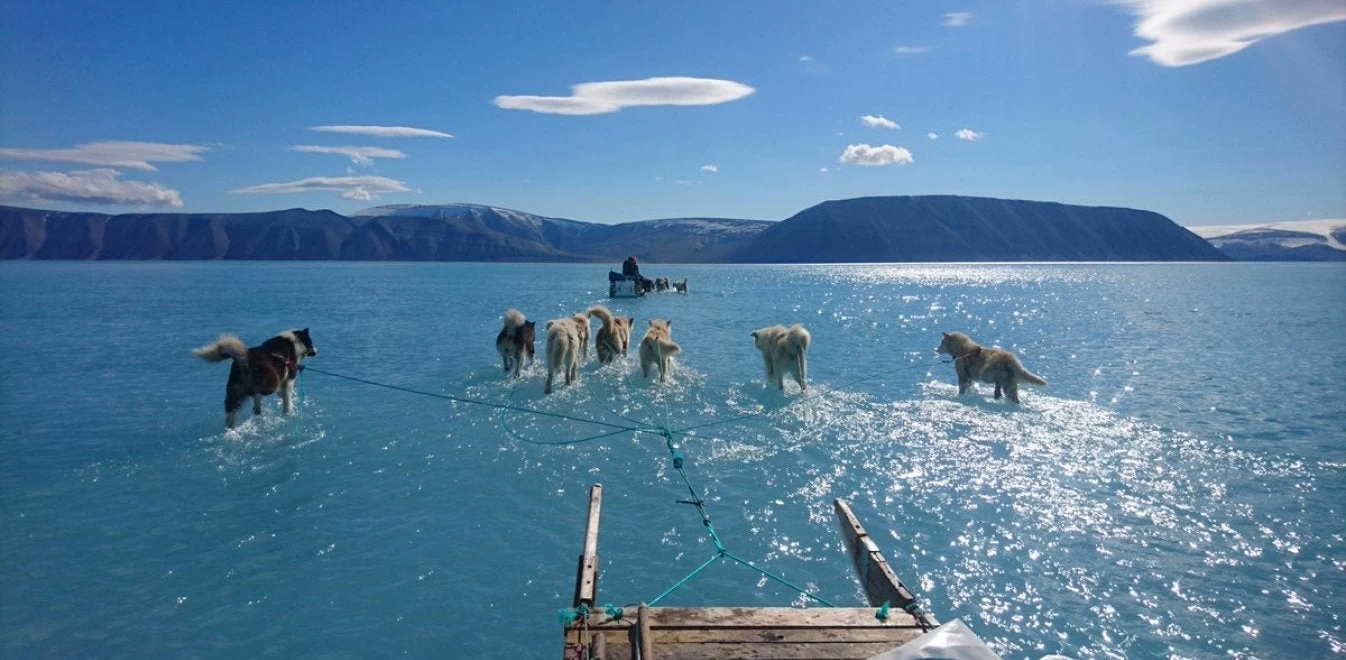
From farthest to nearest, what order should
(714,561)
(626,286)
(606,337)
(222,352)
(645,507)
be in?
(626,286)
(606,337)
(222,352)
(645,507)
(714,561)

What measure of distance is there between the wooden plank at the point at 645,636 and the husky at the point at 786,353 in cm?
1079

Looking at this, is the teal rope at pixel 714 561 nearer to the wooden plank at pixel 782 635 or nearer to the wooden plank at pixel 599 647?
the wooden plank at pixel 782 635

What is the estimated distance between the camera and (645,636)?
4.77 meters

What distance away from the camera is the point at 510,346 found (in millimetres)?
18141

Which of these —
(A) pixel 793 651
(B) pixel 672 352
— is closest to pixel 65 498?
(A) pixel 793 651

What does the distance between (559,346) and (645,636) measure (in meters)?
11.7

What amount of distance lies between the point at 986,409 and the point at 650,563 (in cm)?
1061

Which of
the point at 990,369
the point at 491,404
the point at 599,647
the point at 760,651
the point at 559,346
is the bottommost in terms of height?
the point at 491,404

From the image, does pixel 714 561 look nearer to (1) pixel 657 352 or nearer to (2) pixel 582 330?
(1) pixel 657 352

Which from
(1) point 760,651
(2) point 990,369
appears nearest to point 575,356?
(2) point 990,369

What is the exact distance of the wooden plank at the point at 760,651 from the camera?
15.7ft

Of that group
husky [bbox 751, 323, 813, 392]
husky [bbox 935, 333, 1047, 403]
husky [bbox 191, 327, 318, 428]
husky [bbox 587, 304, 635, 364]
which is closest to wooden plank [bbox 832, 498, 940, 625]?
husky [bbox 751, 323, 813, 392]

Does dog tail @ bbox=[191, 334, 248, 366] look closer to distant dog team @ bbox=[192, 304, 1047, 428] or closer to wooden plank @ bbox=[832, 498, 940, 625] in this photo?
distant dog team @ bbox=[192, 304, 1047, 428]

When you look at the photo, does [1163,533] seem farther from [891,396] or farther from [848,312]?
[848,312]
